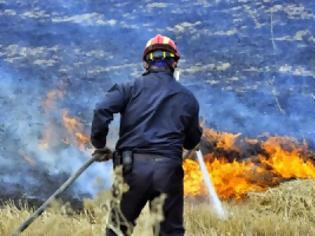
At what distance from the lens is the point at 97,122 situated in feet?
17.9

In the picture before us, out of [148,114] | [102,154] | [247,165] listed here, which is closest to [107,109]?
[148,114]

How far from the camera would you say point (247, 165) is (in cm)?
917

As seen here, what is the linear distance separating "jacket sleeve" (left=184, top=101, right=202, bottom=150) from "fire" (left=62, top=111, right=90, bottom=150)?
363 cm

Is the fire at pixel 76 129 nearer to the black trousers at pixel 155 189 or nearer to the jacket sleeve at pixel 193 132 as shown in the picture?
the jacket sleeve at pixel 193 132

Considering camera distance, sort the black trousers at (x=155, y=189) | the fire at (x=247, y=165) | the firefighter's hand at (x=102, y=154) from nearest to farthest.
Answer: the black trousers at (x=155, y=189) → the firefighter's hand at (x=102, y=154) → the fire at (x=247, y=165)

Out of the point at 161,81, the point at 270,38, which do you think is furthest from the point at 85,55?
the point at 161,81

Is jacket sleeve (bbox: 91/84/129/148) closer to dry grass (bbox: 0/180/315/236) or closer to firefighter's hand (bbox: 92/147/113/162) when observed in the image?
firefighter's hand (bbox: 92/147/113/162)

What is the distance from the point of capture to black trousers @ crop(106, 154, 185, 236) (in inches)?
211

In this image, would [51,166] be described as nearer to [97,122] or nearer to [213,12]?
[213,12]

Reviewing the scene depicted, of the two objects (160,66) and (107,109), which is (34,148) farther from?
(107,109)

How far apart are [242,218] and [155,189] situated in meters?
2.16

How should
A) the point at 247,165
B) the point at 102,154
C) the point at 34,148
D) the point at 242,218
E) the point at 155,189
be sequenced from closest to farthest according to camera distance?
the point at 155,189, the point at 102,154, the point at 242,218, the point at 247,165, the point at 34,148

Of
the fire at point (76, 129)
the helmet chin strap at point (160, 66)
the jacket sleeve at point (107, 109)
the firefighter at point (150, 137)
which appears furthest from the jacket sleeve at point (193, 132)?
the fire at point (76, 129)

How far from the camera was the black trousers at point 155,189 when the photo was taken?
535 centimetres
